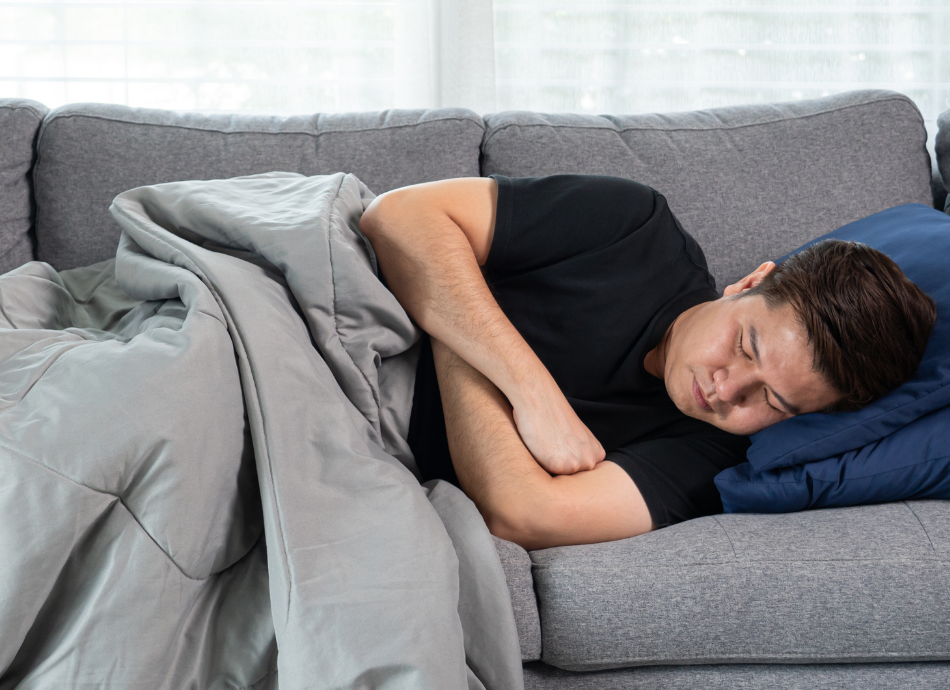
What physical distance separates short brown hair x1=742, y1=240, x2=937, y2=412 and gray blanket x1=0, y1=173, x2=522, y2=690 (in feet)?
1.92

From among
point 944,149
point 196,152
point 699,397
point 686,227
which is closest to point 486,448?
point 699,397

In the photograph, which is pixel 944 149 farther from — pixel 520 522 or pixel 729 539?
pixel 520 522

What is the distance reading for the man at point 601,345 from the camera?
1.06 m

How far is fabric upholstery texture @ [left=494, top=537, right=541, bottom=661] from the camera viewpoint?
893 mm

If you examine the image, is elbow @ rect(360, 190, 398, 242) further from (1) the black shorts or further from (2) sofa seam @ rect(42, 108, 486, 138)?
(2) sofa seam @ rect(42, 108, 486, 138)

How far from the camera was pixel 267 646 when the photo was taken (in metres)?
0.78

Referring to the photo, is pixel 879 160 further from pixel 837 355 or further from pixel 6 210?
pixel 6 210

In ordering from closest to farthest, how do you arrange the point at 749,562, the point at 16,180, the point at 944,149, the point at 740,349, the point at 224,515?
the point at 224,515 → the point at 749,562 → the point at 740,349 → the point at 16,180 → the point at 944,149

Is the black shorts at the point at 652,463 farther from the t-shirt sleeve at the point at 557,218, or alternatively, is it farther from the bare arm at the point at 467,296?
the t-shirt sleeve at the point at 557,218

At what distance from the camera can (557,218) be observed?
1246mm

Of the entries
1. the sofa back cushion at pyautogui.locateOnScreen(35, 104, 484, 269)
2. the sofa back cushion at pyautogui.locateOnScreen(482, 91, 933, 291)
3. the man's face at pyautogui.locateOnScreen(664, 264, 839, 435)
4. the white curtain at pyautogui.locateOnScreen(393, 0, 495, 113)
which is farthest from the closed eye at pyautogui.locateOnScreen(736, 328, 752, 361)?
the white curtain at pyautogui.locateOnScreen(393, 0, 495, 113)

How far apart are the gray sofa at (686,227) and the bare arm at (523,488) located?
6 centimetres

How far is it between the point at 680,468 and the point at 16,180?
55.9 inches

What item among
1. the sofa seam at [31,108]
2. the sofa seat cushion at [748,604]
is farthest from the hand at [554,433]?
the sofa seam at [31,108]
